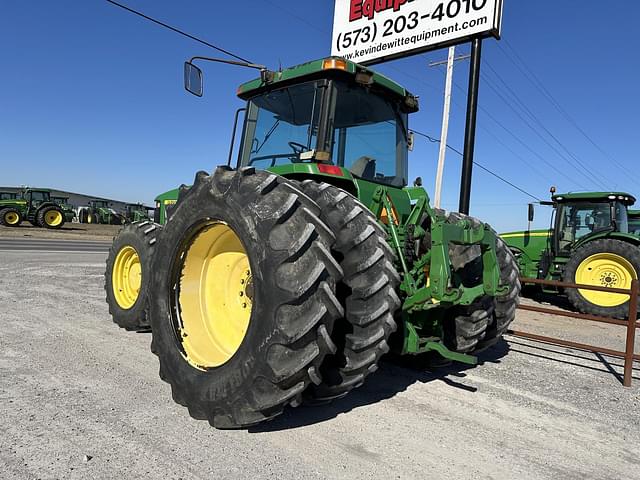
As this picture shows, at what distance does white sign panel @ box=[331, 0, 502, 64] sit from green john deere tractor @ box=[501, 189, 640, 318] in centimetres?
402

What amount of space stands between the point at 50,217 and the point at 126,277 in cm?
2583

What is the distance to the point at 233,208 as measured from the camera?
8.04 ft

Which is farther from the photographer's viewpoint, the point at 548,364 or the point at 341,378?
the point at 548,364

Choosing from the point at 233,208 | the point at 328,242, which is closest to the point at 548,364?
the point at 328,242

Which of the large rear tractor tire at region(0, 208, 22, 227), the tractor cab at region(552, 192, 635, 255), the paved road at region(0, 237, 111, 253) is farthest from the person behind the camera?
the large rear tractor tire at region(0, 208, 22, 227)

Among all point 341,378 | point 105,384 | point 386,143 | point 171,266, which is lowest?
point 105,384

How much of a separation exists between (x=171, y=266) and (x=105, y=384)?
3.57 feet

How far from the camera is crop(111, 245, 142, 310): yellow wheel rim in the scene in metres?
4.92

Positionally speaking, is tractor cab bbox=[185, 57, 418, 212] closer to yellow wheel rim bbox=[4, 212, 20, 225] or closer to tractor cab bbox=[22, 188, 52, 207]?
tractor cab bbox=[22, 188, 52, 207]

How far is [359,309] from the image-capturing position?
249cm

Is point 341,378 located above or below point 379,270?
below

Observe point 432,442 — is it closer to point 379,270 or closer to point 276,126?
point 379,270

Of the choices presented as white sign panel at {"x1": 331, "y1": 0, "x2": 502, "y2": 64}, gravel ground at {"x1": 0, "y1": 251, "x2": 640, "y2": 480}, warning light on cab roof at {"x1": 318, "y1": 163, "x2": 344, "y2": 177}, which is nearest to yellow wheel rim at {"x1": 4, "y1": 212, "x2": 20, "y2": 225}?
white sign panel at {"x1": 331, "y1": 0, "x2": 502, "y2": 64}

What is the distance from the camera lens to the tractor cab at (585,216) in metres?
8.88
